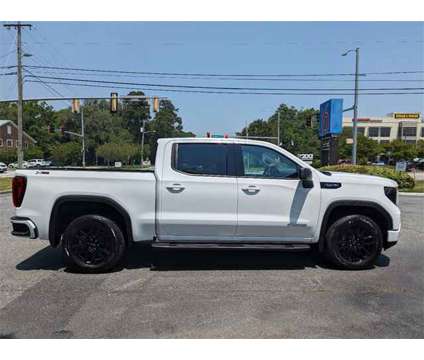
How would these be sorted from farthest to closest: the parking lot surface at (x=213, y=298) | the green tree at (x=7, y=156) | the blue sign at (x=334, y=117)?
the green tree at (x=7, y=156)
the blue sign at (x=334, y=117)
the parking lot surface at (x=213, y=298)

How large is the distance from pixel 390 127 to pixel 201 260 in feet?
407

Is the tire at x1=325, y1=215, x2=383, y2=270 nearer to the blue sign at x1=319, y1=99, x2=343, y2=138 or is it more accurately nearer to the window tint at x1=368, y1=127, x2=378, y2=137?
the blue sign at x1=319, y1=99, x2=343, y2=138

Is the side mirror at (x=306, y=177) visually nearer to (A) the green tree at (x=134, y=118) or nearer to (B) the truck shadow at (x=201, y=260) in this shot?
(B) the truck shadow at (x=201, y=260)

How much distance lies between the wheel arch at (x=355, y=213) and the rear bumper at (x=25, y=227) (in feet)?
13.0

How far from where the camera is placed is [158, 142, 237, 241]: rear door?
534 centimetres

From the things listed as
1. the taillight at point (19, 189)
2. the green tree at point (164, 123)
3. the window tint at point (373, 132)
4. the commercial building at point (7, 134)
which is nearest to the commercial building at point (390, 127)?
the window tint at point (373, 132)

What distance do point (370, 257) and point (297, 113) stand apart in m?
116

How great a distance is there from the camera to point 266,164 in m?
5.59

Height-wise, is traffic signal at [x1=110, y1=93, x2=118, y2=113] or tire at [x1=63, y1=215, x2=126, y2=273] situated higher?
traffic signal at [x1=110, y1=93, x2=118, y2=113]

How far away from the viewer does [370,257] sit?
221 inches

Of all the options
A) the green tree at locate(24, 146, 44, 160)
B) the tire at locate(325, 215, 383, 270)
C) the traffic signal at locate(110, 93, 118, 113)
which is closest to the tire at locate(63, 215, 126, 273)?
the tire at locate(325, 215, 383, 270)

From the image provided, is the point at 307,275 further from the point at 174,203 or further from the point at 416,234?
the point at 416,234

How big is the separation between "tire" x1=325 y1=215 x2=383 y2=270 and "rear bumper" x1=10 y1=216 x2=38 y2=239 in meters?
4.03

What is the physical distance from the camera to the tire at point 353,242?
5.55 m
